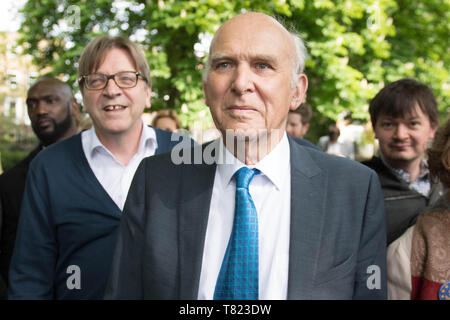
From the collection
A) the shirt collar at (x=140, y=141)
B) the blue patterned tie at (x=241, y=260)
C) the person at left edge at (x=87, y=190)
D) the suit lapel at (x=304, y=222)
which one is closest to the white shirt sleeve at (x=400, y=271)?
the suit lapel at (x=304, y=222)

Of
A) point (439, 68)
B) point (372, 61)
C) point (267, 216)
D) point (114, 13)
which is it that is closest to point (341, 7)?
point (372, 61)

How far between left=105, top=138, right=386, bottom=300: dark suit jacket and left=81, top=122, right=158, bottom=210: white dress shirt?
718 millimetres

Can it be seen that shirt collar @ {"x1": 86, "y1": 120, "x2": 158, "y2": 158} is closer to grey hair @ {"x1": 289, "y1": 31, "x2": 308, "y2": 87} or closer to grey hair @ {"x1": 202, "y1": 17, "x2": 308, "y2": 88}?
grey hair @ {"x1": 202, "y1": 17, "x2": 308, "y2": 88}

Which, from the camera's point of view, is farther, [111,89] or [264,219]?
[111,89]

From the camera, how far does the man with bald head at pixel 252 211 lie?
68.2 inches

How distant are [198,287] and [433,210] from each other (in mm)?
1168

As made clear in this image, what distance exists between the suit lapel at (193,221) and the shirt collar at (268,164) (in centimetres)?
5

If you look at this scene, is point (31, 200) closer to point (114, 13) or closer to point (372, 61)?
point (114, 13)

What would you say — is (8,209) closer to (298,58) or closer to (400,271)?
(298,58)

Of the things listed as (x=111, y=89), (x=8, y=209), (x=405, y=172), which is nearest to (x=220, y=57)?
(x=111, y=89)

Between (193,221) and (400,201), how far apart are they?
1.58 meters

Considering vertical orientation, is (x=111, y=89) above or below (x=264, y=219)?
above

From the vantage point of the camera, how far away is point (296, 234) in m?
1.75

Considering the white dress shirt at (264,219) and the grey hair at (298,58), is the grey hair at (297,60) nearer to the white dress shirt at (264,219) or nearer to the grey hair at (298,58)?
the grey hair at (298,58)
